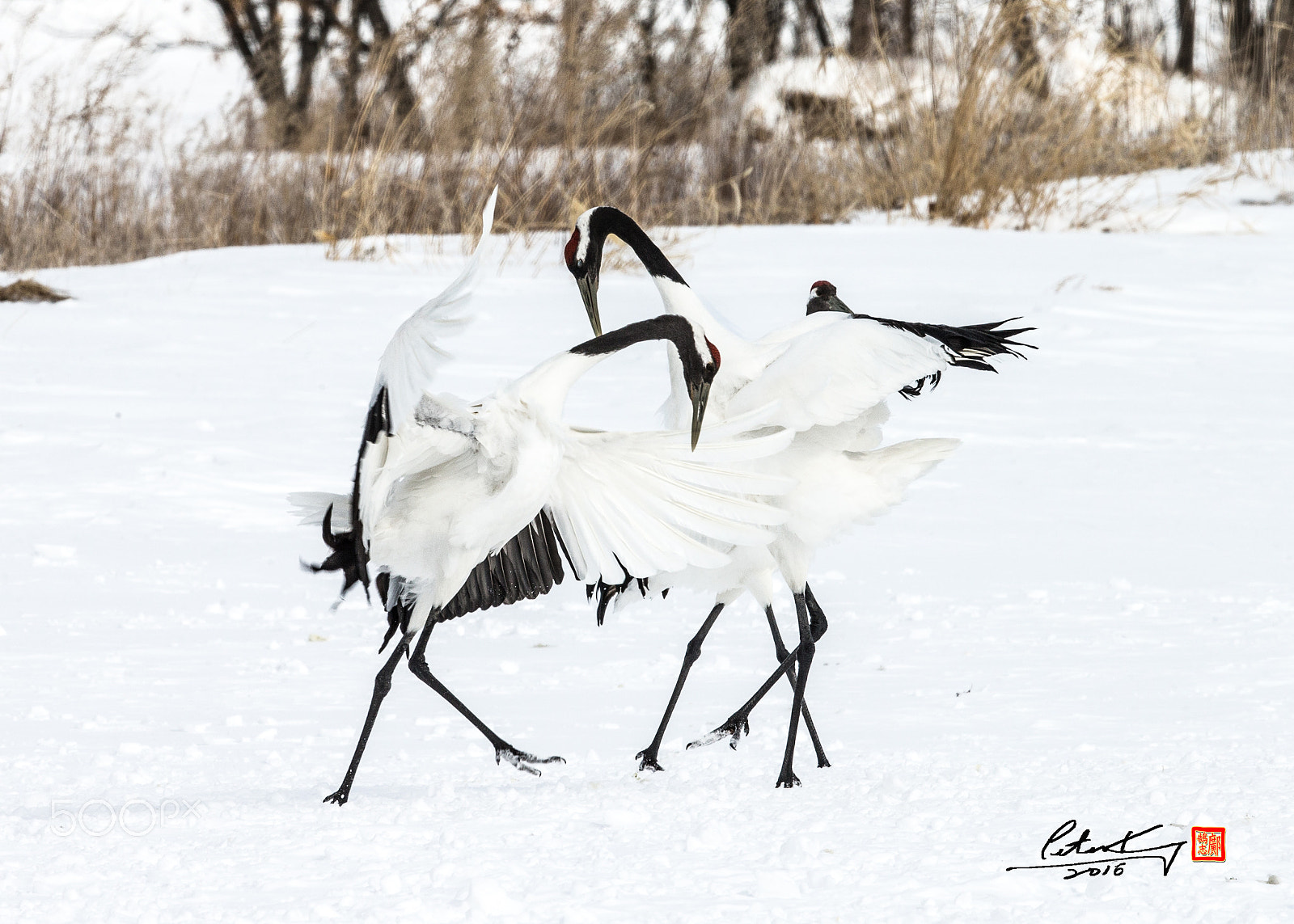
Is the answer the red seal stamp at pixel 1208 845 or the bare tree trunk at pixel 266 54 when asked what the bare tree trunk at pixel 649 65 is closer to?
the bare tree trunk at pixel 266 54

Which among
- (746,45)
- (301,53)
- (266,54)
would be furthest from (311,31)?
(746,45)

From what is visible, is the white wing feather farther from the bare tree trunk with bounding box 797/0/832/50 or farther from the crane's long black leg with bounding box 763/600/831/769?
the bare tree trunk with bounding box 797/0/832/50

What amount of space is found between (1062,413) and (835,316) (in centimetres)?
385

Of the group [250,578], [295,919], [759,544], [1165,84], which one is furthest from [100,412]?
[1165,84]

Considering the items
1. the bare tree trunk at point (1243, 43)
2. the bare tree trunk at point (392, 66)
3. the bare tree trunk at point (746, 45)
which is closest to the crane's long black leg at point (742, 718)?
the bare tree trunk at point (392, 66)

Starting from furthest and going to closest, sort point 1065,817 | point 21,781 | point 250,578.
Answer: point 250,578
point 21,781
point 1065,817

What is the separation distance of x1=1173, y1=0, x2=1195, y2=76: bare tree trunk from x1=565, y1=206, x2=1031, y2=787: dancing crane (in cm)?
1842

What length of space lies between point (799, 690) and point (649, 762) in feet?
1.28

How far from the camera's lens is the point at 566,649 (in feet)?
14.4

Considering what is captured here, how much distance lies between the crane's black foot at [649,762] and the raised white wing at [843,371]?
0.83 metres

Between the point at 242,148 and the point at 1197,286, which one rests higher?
the point at 242,148

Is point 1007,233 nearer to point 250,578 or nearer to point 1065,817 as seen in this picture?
point 250,578

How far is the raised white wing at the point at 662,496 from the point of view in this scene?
3246 mm
